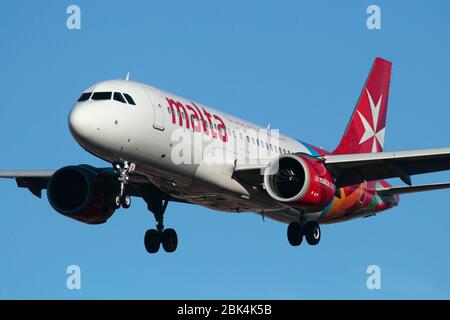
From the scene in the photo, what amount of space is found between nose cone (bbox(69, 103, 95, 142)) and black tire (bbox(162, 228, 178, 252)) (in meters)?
9.91

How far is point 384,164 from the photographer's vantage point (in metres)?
43.4

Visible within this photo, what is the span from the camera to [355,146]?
5278cm

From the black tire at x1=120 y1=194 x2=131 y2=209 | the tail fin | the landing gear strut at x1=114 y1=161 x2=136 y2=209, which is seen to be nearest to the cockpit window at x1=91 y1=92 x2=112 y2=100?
the landing gear strut at x1=114 y1=161 x2=136 y2=209

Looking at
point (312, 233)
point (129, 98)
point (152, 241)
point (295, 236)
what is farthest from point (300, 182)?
point (129, 98)

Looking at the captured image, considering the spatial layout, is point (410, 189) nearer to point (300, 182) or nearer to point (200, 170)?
point (300, 182)

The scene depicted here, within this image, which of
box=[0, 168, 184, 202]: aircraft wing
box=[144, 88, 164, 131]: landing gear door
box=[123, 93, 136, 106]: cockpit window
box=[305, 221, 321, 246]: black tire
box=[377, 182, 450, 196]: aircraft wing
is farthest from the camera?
box=[305, 221, 321, 246]: black tire

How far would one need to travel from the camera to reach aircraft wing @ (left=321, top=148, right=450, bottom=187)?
42.1m

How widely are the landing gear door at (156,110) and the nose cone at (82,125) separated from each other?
2.58 metres

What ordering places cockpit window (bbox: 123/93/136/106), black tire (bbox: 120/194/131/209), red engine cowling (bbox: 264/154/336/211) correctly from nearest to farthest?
cockpit window (bbox: 123/93/136/106) < black tire (bbox: 120/194/131/209) < red engine cowling (bbox: 264/154/336/211)

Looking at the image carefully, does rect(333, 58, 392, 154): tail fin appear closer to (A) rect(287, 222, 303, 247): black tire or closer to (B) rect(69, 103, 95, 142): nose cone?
(A) rect(287, 222, 303, 247): black tire

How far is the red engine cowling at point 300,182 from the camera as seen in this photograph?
138 ft

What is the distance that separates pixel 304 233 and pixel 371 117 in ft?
36.1

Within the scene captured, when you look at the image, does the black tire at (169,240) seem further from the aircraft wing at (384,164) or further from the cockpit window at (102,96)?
the cockpit window at (102,96)

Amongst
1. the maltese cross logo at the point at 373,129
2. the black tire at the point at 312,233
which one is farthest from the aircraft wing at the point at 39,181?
the maltese cross logo at the point at 373,129
